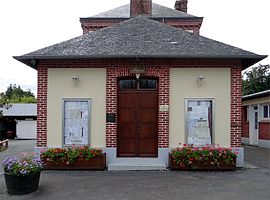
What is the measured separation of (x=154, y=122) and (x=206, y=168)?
2.28 metres

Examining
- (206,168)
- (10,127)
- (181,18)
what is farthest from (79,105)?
(10,127)

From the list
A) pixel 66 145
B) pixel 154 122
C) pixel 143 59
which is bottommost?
pixel 66 145

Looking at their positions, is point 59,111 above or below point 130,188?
above

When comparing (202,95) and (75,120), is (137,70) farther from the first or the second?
(75,120)

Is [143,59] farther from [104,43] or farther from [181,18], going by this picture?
A: [181,18]

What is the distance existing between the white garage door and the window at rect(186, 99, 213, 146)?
2268cm

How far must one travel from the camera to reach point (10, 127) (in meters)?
29.3

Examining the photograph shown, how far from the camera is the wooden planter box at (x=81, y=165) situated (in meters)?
9.09

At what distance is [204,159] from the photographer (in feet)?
29.2

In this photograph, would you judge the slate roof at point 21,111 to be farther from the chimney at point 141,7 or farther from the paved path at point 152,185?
the paved path at point 152,185

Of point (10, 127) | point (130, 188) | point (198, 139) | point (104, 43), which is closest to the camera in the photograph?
point (130, 188)

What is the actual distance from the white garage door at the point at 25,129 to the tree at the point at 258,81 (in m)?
21.4

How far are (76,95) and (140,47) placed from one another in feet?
9.04

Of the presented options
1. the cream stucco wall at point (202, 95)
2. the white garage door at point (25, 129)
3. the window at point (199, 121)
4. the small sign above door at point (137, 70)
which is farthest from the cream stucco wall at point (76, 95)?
the white garage door at point (25, 129)
